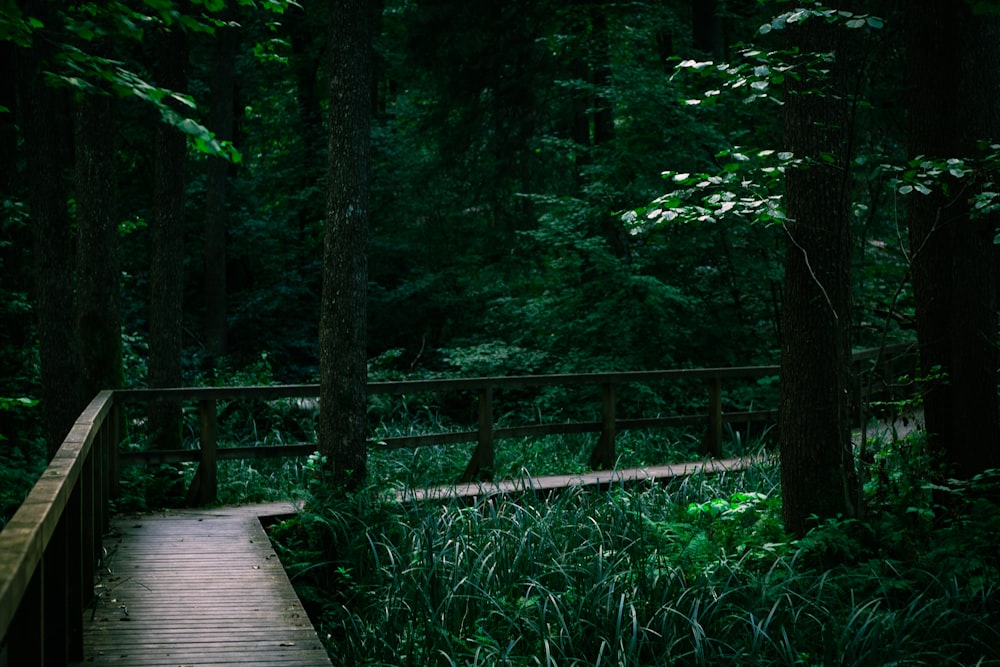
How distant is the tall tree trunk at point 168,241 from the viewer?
34.3 ft

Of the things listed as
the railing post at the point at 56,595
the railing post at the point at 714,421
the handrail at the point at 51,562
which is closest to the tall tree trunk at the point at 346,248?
the handrail at the point at 51,562

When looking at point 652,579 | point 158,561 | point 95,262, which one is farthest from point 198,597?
point 95,262

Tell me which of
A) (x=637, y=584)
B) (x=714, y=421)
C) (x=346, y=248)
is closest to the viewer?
(x=637, y=584)

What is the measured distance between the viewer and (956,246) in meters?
6.74

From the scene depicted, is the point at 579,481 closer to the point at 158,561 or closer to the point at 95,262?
the point at 158,561

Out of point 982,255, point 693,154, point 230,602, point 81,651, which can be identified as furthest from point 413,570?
point 693,154

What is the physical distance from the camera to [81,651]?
13.2 ft

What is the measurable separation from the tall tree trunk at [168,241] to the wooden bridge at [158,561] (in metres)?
3.27

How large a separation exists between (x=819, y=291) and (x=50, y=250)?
25.8ft

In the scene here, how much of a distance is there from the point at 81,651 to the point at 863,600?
413 centimetres

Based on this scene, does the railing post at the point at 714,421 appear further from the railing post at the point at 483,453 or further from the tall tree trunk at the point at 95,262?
the tall tree trunk at the point at 95,262

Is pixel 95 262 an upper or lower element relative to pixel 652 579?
upper

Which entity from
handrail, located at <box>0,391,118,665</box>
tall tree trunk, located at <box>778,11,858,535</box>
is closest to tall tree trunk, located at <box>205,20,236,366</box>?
handrail, located at <box>0,391,118,665</box>

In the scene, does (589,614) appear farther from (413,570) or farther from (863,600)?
(863,600)
